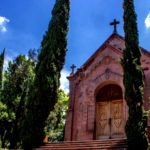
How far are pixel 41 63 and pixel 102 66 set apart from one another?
18.4ft

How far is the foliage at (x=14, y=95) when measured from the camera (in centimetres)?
2627

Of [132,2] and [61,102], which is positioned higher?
[132,2]

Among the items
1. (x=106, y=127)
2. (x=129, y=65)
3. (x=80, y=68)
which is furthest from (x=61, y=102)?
(x=129, y=65)

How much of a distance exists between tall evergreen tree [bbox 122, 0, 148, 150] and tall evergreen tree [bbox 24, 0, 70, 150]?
3773 mm

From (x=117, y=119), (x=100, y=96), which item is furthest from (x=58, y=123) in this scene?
(x=117, y=119)

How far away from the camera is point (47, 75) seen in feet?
51.1

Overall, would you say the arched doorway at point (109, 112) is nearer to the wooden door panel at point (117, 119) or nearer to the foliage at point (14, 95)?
the wooden door panel at point (117, 119)

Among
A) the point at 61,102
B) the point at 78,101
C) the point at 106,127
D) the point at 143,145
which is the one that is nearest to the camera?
the point at 143,145

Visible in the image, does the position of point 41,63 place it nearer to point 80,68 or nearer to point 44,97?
point 44,97

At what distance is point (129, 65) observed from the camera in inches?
550

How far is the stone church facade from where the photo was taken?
18422 mm

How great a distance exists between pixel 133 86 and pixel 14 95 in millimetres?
18136

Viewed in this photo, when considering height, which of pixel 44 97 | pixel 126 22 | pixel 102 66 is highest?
pixel 126 22

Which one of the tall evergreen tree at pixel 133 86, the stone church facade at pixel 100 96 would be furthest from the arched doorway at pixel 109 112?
the tall evergreen tree at pixel 133 86
